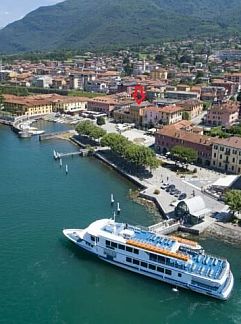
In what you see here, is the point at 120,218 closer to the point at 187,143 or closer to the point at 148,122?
the point at 187,143

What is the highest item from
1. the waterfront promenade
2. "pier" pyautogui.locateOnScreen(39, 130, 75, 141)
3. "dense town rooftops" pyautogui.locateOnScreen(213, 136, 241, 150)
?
"dense town rooftops" pyautogui.locateOnScreen(213, 136, 241, 150)

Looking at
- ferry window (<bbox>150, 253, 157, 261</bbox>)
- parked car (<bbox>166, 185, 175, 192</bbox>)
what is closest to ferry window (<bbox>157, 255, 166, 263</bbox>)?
ferry window (<bbox>150, 253, 157, 261</bbox>)

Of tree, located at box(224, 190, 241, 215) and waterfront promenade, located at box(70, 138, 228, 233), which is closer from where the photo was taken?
tree, located at box(224, 190, 241, 215)

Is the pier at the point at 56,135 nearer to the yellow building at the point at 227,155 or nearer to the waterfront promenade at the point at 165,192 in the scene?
the waterfront promenade at the point at 165,192

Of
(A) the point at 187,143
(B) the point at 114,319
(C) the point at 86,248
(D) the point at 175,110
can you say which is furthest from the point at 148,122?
(B) the point at 114,319

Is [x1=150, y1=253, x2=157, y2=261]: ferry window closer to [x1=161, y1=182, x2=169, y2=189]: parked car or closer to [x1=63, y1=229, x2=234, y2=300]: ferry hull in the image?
[x1=63, y1=229, x2=234, y2=300]: ferry hull

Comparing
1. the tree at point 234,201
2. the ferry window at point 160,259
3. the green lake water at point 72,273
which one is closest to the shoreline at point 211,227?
the green lake water at point 72,273
